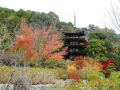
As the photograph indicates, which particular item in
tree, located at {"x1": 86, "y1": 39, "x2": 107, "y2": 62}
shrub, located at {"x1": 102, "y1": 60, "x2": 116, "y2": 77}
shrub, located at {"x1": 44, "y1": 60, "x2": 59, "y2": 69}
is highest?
tree, located at {"x1": 86, "y1": 39, "x2": 107, "y2": 62}

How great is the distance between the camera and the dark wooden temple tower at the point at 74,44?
1043 inches

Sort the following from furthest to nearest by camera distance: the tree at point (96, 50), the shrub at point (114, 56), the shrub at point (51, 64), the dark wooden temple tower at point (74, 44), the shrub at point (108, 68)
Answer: the dark wooden temple tower at point (74, 44) < the shrub at point (114, 56) < the tree at point (96, 50) < the shrub at point (51, 64) < the shrub at point (108, 68)

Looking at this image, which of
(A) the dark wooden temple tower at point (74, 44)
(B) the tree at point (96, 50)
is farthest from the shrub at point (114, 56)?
(A) the dark wooden temple tower at point (74, 44)

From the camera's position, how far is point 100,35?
102 ft

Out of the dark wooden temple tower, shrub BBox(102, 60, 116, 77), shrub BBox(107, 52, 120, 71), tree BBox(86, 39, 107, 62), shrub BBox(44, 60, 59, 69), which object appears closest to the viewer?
shrub BBox(102, 60, 116, 77)

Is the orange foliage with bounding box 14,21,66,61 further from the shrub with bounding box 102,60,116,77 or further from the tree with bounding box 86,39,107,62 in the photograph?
the tree with bounding box 86,39,107,62

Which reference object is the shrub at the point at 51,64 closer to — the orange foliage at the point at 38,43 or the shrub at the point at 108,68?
the orange foliage at the point at 38,43

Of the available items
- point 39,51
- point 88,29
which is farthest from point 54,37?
point 88,29

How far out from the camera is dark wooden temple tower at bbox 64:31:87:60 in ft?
86.9

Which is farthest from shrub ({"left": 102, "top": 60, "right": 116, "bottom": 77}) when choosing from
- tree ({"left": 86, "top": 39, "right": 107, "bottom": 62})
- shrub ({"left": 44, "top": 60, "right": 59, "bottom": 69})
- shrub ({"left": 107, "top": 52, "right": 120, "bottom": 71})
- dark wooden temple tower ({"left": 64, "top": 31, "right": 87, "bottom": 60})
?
dark wooden temple tower ({"left": 64, "top": 31, "right": 87, "bottom": 60})

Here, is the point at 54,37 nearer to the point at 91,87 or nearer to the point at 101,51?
the point at 101,51

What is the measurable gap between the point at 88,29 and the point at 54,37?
24.8 m

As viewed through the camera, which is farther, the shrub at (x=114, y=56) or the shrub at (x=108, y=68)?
the shrub at (x=114, y=56)

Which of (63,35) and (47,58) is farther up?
(63,35)
